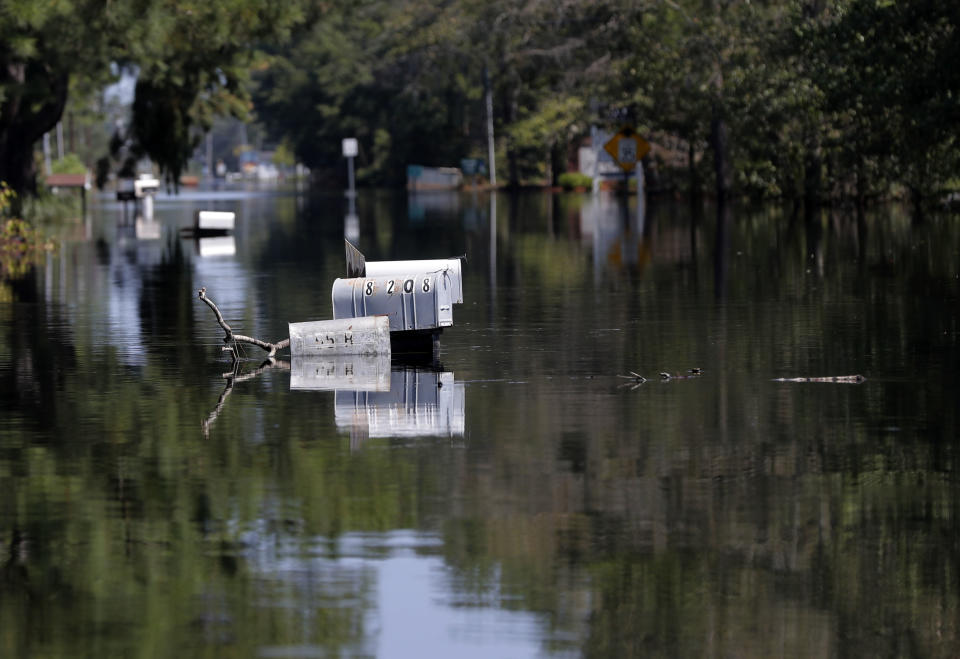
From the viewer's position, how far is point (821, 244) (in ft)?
117

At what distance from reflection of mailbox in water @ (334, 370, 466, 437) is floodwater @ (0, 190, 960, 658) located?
0.05m

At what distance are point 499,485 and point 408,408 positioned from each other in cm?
346

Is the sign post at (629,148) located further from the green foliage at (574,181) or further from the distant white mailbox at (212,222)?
the distant white mailbox at (212,222)

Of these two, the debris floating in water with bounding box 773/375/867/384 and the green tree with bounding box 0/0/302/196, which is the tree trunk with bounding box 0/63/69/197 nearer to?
the green tree with bounding box 0/0/302/196

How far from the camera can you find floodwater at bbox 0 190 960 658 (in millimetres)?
7746

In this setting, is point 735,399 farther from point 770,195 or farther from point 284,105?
point 284,105

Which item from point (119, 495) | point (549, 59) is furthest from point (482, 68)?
point (119, 495)

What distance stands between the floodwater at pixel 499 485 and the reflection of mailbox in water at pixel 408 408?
5cm

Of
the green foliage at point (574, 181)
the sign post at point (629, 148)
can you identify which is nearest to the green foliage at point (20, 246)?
the sign post at point (629, 148)

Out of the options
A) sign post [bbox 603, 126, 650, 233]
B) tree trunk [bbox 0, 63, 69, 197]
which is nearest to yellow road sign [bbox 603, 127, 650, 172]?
sign post [bbox 603, 126, 650, 233]

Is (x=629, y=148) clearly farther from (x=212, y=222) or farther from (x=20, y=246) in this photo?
(x=20, y=246)

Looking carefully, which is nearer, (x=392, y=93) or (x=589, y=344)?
(x=589, y=344)

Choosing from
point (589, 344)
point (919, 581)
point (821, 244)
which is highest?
point (821, 244)

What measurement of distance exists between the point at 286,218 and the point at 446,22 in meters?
40.1
